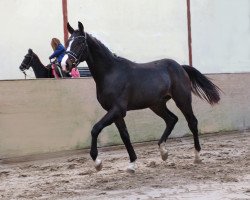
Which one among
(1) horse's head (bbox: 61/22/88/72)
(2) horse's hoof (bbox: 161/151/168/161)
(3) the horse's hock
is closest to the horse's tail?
(2) horse's hoof (bbox: 161/151/168/161)

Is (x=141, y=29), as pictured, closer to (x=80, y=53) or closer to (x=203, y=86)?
(x=203, y=86)

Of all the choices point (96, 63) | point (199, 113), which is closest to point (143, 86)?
point (96, 63)

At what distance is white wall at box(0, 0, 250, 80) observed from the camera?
37.9ft

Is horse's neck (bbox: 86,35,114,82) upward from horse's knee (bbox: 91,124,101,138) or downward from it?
upward

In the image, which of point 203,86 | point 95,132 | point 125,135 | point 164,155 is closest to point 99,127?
point 95,132

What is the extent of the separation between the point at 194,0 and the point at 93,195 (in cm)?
1004

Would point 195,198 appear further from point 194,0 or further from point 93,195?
point 194,0

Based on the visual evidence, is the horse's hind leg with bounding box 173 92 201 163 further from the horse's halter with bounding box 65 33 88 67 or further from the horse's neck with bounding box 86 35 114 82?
the horse's halter with bounding box 65 33 88 67

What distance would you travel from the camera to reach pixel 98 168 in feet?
20.8

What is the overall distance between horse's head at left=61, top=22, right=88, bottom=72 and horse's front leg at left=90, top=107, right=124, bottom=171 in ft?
2.43

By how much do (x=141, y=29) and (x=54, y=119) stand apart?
590 centimetres

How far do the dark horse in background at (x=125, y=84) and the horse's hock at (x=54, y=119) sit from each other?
1.58 metres

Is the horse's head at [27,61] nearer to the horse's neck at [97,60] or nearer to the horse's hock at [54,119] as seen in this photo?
the horse's hock at [54,119]

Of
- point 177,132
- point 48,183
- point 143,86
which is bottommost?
point 177,132
